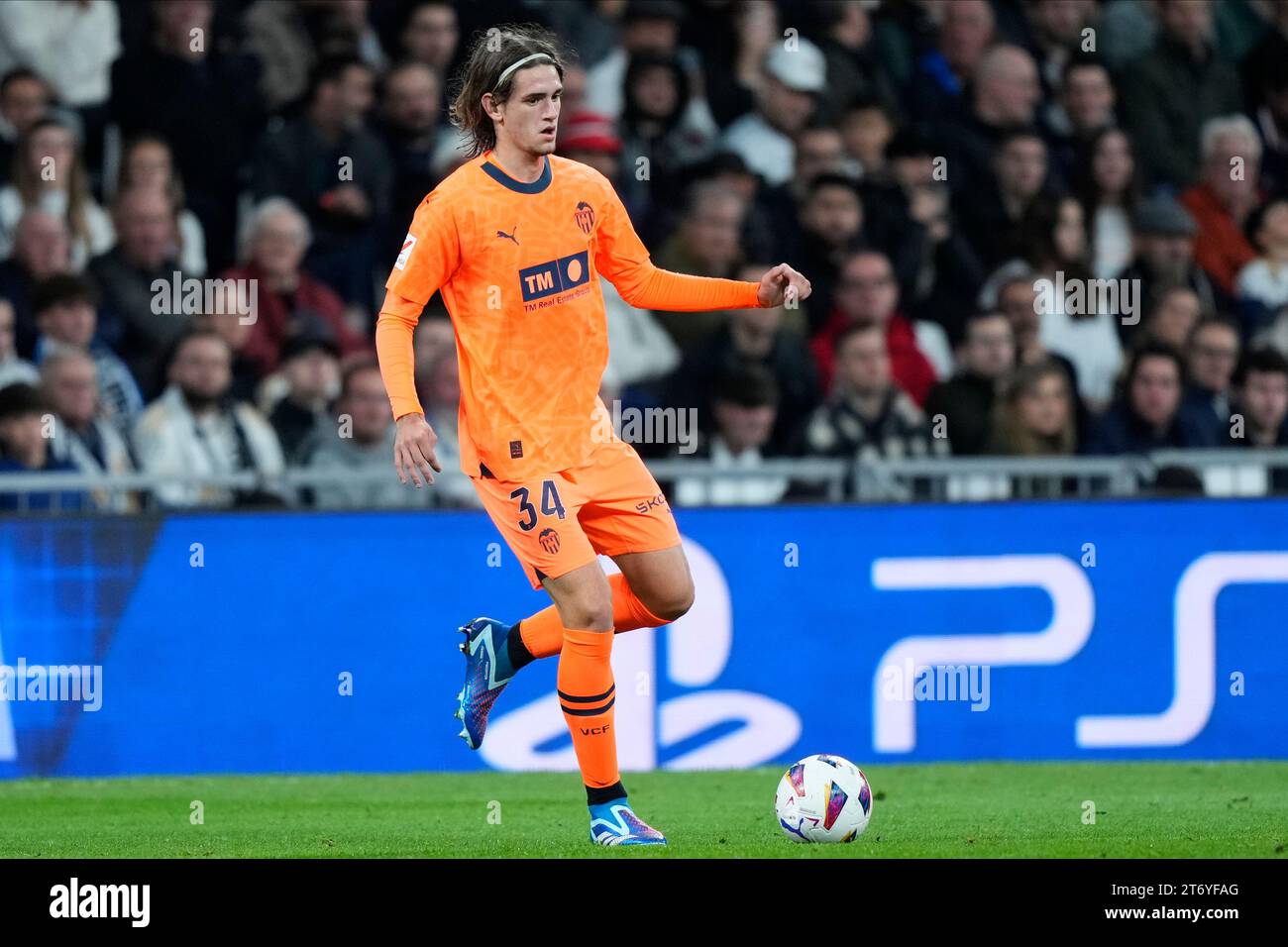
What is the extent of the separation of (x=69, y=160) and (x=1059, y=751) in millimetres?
5949

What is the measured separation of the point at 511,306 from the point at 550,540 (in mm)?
786

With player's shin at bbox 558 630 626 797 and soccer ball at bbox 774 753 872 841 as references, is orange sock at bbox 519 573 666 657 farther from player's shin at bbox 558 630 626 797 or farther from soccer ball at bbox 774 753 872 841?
soccer ball at bbox 774 753 872 841

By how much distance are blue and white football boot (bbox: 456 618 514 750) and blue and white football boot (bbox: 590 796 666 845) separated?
3.23 ft

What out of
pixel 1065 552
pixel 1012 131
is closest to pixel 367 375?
pixel 1065 552

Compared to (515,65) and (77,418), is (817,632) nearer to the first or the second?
(77,418)

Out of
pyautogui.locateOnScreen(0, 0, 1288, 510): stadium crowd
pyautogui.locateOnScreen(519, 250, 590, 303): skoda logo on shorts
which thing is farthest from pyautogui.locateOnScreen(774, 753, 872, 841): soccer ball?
pyautogui.locateOnScreen(0, 0, 1288, 510): stadium crowd

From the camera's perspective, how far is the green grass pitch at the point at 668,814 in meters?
7.14

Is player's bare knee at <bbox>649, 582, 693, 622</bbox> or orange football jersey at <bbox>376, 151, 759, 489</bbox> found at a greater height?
orange football jersey at <bbox>376, 151, 759, 489</bbox>

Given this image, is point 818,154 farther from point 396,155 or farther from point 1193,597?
point 1193,597

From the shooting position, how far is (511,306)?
723 centimetres

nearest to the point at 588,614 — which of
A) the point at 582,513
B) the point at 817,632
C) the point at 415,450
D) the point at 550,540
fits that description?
the point at 550,540

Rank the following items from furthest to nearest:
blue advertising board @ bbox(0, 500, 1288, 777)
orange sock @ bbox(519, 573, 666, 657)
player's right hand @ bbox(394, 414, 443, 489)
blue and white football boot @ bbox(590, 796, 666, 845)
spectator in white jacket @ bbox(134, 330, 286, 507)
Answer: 1. spectator in white jacket @ bbox(134, 330, 286, 507)
2. blue advertising board @ bbox(0, 500, 1288, 777)
3. orange sock @ bbox(519, 573, 666, 657)
4. blue and white football boot @ bbox(590, 796, 666, 845)
5. player's right hand @ bbox(394, 414, 443, 489)

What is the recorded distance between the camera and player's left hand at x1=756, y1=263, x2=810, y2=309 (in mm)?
7207

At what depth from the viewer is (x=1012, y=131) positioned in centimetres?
1292
